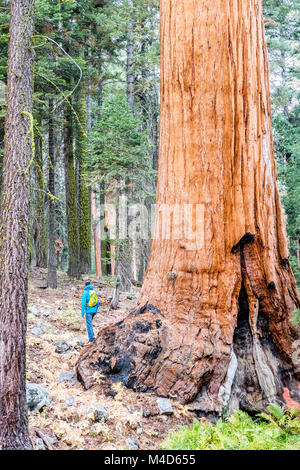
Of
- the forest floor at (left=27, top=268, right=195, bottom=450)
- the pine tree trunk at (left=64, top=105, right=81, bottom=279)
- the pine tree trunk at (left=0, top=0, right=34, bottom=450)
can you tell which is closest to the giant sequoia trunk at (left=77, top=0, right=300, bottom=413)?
the forest floor at (left=27, top=268, right=195, bottom=450)

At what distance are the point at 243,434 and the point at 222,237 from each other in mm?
2366

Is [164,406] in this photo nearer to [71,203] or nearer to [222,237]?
[222,237]

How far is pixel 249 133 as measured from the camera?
4.96m

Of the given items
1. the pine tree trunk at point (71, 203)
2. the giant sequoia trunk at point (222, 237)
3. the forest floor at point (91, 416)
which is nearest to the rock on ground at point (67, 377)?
the forest floor at point (91, 416)

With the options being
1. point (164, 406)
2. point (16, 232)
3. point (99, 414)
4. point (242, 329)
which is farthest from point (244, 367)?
point (16, 232)

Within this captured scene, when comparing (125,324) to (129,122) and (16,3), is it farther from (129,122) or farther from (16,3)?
(129,122)

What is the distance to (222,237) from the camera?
494cm

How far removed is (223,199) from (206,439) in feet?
9.55

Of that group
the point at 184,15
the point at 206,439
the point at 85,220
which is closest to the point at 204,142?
the point at 184,15

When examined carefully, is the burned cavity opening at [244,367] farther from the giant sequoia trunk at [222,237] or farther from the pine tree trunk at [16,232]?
the pine tree trunk at [16,232]

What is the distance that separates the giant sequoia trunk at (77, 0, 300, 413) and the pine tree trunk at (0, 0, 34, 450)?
1417 mm

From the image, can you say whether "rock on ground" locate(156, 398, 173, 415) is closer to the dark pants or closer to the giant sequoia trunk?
the giant sequoia trunk

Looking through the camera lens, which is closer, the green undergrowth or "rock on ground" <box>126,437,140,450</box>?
the green undergrowth

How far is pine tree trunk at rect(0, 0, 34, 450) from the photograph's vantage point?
3654 millimetres
